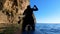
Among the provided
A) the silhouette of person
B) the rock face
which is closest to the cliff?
the rock face

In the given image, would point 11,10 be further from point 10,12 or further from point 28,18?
point 28,18

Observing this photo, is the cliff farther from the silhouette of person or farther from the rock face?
the silhouette of person

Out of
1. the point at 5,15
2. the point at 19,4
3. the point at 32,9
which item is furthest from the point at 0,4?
the point at 19,4

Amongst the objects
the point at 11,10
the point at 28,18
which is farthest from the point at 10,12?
the point at 28,18

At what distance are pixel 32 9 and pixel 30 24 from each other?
3.09m

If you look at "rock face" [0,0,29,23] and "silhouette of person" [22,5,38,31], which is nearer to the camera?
"rock face" [0,0,29,23]

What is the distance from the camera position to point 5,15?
114 ft

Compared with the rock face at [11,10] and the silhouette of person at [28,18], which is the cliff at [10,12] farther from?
the silhouette of person at [28,18]

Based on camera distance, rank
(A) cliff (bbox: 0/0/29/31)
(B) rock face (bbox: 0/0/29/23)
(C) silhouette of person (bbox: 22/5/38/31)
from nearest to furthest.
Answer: (A) cliff (bbox: 0/0/29/31) → (B) rock face (bbox: 0/0/29/23) → (C) silhouette of person (bbox: 22/5/38/31)

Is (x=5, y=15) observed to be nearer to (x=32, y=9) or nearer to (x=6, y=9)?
(x=6, y=9)

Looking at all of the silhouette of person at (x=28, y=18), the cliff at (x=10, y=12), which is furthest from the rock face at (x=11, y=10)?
the silhouette of person at (x=28, y=18)

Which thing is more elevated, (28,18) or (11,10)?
(11,10)

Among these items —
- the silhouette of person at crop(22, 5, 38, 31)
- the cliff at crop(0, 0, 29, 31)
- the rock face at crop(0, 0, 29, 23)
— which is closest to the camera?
the cliff at crop(0, 0, 29, 31)

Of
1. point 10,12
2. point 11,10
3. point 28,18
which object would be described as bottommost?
point 28,18
